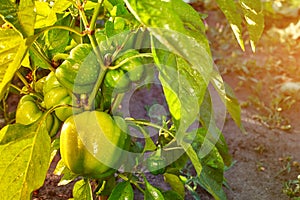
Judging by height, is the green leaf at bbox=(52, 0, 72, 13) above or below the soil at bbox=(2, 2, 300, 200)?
above

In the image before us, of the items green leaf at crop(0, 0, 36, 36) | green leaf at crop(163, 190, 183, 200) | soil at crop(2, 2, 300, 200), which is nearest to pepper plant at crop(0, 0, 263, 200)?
green leaf at crop(0, 0, 36, 36)

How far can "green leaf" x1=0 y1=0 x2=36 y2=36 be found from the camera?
82 cm

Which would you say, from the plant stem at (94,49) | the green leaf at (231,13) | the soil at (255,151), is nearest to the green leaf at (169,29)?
the green leaf at (231,13)

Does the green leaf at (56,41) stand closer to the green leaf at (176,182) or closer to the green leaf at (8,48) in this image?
the green leaf at (8,48)

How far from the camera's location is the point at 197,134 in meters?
1.37

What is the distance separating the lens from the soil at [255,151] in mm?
2235

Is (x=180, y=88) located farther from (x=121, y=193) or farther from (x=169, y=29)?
(x=121, y=193)

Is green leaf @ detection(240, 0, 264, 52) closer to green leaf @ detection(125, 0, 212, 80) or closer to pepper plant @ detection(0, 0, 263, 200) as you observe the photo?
pepper plant @ detection(0, 0, 263, 200)

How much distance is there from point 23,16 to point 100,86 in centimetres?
31

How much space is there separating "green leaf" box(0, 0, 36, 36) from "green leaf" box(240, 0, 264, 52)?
38 cm

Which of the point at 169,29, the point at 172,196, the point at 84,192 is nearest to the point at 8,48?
the point at 169,29

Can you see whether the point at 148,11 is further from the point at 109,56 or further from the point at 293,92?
the point at 293,92

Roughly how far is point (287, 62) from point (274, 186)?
1.42m

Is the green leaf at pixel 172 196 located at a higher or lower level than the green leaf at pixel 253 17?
lower
